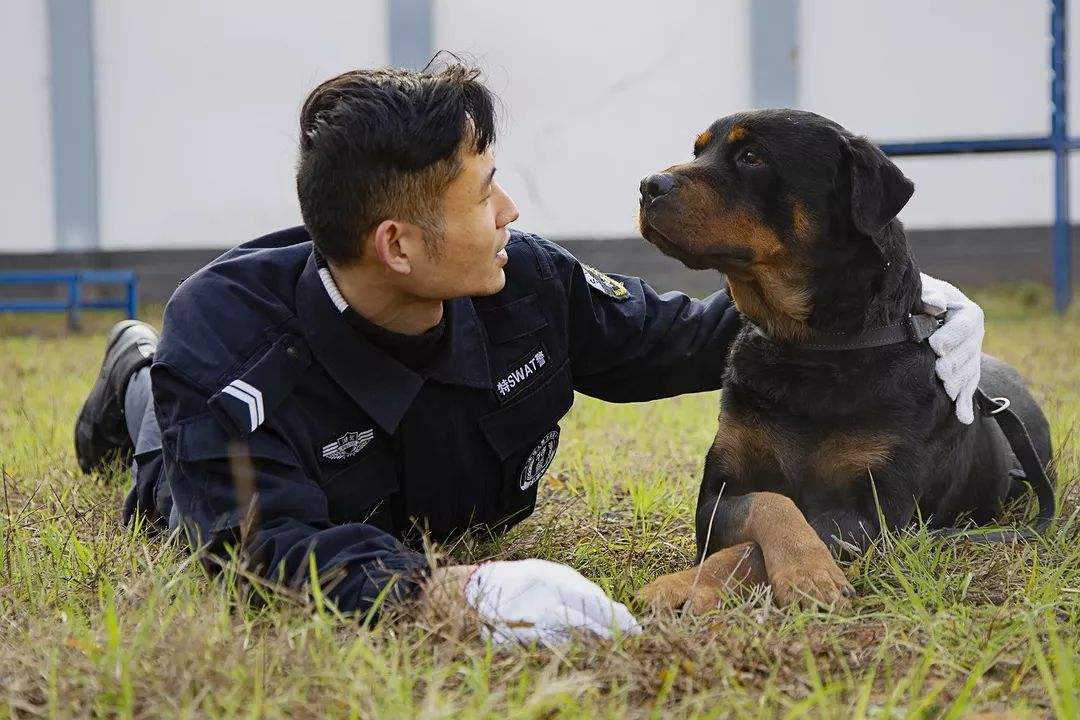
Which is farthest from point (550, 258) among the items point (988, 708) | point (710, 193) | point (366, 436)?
point (988, 708)

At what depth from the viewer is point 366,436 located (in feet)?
7.61

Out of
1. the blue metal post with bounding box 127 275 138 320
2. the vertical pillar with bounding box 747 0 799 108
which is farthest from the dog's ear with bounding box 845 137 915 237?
the blue metal post with bounding box 127 275 138 320

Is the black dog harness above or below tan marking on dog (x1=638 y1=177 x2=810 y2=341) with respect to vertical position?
below

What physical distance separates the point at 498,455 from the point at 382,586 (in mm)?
755

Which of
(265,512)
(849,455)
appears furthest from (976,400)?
(265,512)

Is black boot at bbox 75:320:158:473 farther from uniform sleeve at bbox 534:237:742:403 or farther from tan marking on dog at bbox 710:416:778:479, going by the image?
tan marking on dog at bbox 710:416:778:479

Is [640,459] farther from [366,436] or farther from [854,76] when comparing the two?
[854,76]

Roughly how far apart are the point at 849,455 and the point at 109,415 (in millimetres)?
2151

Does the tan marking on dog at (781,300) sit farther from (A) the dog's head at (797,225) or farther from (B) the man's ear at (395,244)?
(B) the man's ear at (395,244)

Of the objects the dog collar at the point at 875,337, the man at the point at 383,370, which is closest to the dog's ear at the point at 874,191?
the dog collar at the point at 875,337

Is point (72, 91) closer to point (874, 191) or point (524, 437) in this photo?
point (524, 437)

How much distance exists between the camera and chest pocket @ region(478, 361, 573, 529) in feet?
8.32

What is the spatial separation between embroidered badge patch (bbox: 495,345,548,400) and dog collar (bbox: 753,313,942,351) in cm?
57

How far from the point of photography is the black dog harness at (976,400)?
8.16 feet
